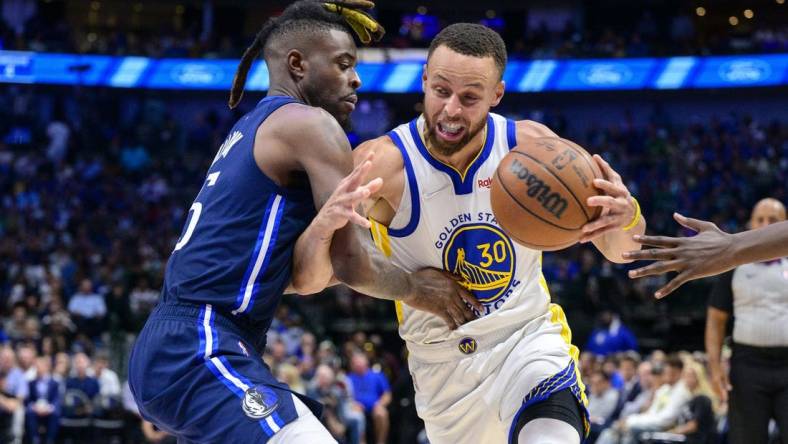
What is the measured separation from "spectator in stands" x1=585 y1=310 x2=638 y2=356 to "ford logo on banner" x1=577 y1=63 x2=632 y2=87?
11.4 metres

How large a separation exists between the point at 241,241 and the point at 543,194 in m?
1.17

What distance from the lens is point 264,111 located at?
3.55 meters

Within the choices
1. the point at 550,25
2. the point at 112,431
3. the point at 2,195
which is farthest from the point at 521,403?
the point at 550,25

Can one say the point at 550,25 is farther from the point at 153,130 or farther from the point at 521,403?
the point at 521,403

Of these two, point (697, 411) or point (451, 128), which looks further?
point (697, 411)

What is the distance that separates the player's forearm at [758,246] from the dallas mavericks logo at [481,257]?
1.02 metres

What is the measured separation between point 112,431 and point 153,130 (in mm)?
14392

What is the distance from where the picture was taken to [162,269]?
1842 centimetres

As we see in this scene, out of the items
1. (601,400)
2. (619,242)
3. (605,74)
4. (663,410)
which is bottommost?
(601,400)

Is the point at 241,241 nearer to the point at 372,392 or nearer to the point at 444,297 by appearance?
the point at 444,297

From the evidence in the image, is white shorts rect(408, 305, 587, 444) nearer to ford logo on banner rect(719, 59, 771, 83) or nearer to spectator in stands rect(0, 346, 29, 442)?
spectator in stands rect(0, 346, 29, 442)

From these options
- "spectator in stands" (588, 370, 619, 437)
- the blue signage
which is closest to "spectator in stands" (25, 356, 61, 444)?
"spectator in stands" (588, 370, 619, 437)

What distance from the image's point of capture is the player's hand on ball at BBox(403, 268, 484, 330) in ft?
13.5

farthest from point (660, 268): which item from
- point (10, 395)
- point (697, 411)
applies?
point (10, 395)
